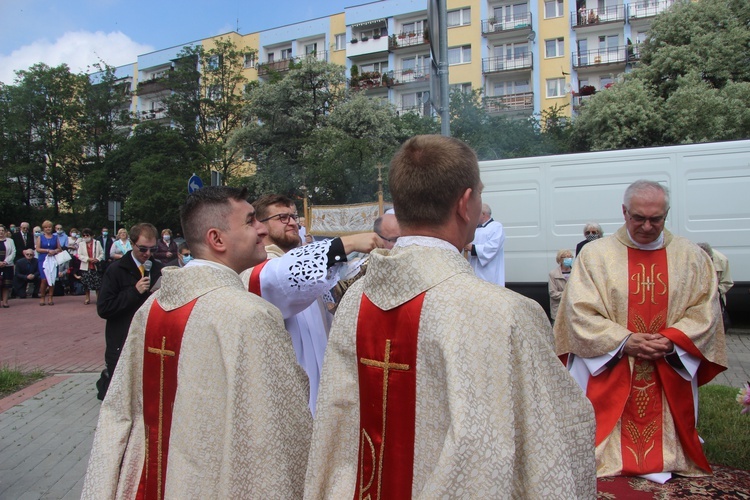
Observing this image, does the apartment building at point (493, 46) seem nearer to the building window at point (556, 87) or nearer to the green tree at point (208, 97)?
the building window at point (556, 87)

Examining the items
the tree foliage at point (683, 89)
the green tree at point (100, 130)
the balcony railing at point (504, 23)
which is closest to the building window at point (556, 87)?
the balcony railing at point (504, 23)

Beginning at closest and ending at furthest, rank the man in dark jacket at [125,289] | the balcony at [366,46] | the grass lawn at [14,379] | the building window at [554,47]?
the man in dark jacket at [125,289] < the grass lawn at [14,379] < the building window at [554,47] < the balcony at [366,46]

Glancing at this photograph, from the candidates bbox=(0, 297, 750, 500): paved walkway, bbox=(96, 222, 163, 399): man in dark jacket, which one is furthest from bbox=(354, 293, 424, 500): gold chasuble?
bbox=(96, 222, 163, 399): man in dark jacket

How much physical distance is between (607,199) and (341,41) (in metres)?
34.9

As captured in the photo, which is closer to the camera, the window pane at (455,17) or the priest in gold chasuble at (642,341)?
the priest in gold chasuble at (642,341)

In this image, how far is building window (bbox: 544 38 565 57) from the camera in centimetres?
3494

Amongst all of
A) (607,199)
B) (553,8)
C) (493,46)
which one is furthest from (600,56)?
(607,199)

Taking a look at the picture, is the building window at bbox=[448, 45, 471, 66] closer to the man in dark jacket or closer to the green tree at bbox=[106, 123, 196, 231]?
the green tree at bbox=[106, 123, 196, 231]

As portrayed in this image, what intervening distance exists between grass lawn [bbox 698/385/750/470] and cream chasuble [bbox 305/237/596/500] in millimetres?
3566

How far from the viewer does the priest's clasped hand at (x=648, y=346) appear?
380cm

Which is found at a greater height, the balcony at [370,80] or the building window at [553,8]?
the building window at [553,8]

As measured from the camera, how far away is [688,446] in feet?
13.0

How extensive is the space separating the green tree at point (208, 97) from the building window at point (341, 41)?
6706mm

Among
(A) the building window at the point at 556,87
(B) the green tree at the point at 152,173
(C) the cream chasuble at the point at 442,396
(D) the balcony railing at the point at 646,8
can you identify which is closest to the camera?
(C) the cream chasuble at the point at 442,396
